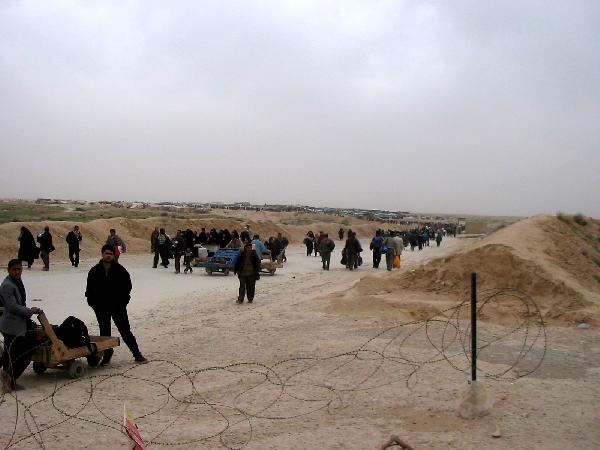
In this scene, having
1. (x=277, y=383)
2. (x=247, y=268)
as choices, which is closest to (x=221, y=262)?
(x=247, y=268)

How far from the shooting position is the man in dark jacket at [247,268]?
1397 centimetres

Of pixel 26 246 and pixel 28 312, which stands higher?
pixel 28 312

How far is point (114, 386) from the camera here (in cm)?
739

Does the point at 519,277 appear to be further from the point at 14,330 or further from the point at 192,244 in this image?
the point at 192,244

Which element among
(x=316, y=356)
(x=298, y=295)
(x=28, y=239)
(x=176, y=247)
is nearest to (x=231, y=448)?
(x=316, y=356)

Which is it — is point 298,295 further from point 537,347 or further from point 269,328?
point 537,347

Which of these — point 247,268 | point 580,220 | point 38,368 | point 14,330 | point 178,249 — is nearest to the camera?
point 14,330

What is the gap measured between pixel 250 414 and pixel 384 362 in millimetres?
2747

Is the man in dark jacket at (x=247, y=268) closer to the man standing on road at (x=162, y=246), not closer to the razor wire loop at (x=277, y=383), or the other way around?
the razor wire loop at (x=277, y=383)

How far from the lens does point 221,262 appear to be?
69.3ft

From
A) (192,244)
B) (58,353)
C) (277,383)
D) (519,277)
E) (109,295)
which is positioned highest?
(109,295)

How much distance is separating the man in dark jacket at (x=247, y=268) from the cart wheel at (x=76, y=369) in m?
6.50

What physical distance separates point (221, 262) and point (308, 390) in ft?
46.7

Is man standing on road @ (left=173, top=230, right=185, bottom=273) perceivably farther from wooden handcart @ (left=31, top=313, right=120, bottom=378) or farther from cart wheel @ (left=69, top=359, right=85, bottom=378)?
cart wheel @ (left=69, top=359, right=85, bottom=378)
